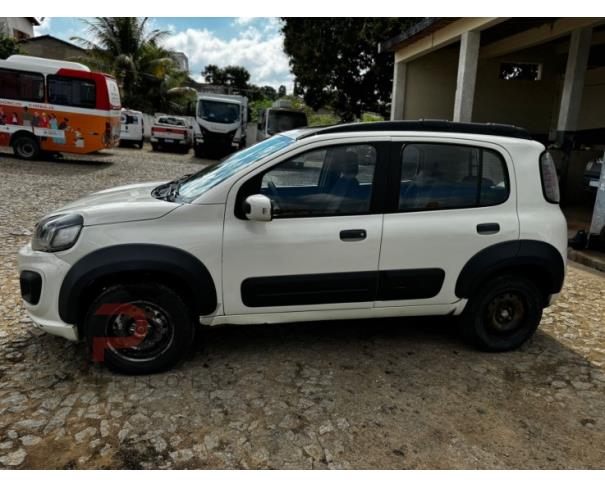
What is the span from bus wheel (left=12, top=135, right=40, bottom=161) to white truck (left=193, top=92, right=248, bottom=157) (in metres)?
6.59

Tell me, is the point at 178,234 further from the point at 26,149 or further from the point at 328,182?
the point at 26,149

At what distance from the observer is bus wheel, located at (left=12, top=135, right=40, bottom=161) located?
46.9 ft

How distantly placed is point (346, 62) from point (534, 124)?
1026cm

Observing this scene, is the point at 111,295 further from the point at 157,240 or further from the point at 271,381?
the point at 271,381

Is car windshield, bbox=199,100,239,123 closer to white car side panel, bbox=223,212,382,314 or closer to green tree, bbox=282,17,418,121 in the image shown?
green tree, bbox=282,17,418,121

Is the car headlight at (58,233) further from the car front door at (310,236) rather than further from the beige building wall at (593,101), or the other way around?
the beige building wall at (593,101)

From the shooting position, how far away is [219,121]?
19.6 metres

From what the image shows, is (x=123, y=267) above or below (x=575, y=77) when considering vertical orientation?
below

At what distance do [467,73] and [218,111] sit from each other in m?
11.9

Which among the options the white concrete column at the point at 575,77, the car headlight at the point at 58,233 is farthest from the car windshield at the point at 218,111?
the car headlight at the point at 58,233

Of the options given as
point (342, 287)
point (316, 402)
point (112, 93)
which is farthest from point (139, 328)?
point (112, 93)

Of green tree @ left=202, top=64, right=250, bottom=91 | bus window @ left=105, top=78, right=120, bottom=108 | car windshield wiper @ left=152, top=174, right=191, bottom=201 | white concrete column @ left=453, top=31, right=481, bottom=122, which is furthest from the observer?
green tree @ left=202, top=64, right=250, bottom=91

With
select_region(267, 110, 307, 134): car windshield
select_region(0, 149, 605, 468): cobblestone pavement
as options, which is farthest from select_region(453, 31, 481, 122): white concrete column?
select_region(267, 110, 307, 134): car windshield

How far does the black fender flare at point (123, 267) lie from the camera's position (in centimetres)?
305
